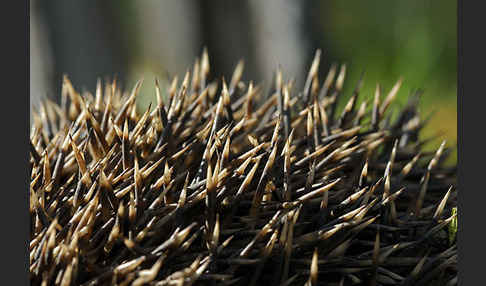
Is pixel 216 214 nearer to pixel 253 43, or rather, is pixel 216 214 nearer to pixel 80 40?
pixel 80 40

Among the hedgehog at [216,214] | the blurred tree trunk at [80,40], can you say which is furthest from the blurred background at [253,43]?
the hedgehog at [216,214]

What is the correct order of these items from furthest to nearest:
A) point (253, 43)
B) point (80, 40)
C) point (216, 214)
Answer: point (253, 43)
point (80, 40)
point (216, 214)

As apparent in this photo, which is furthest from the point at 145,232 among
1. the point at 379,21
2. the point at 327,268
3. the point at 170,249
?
the point at 379,21

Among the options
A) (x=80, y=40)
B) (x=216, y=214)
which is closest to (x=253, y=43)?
(x=80, y=40)

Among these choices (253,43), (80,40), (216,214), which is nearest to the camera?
(216,214)

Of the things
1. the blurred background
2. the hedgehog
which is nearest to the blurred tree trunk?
the blurred background
